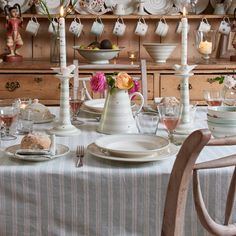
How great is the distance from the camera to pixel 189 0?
3312mm

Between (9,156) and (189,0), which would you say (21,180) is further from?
(189,0)

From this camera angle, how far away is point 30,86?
10.1ft

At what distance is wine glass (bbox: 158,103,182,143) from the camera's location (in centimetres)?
157

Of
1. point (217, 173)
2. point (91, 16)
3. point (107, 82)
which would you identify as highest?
point (91, 16)

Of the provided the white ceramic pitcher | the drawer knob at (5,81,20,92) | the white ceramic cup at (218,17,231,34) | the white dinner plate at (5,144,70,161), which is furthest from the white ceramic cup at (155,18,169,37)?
the white dinner plate at (5,144,70,161)

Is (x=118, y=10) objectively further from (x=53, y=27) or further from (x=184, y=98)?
(x=184, y=98)

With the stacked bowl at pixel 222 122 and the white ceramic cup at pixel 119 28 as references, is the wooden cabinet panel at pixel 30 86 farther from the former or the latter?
the stacked bowl at pixel 222 122

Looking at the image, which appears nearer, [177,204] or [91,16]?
[177,204]

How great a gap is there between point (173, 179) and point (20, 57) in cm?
249

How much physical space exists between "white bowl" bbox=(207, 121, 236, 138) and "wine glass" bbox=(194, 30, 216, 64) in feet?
5.64

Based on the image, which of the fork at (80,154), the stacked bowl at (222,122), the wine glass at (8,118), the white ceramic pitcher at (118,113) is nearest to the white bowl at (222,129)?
the stacked bowl at (222,122)

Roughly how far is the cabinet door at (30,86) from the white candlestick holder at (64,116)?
4.54ft

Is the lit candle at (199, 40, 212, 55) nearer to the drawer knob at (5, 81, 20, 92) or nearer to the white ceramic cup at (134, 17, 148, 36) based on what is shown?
the white ceramic cup at (134, 17, 148, 36)

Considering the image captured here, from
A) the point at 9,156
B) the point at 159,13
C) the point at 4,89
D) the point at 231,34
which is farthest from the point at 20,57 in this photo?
the point at 9,156
